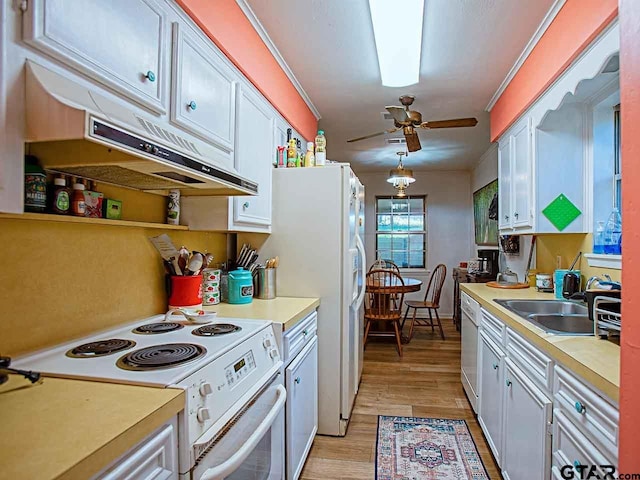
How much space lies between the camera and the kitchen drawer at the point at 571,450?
1042mm

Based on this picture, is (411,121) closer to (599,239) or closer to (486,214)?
(599,239)

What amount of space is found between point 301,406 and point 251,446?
0.87m

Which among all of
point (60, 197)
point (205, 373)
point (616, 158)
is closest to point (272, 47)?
point (60, 197)

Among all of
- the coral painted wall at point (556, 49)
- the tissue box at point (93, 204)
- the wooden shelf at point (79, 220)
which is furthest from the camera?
the coral painted wall at point (556, 49)

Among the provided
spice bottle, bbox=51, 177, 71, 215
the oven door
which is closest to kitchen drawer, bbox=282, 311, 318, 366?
the oven door

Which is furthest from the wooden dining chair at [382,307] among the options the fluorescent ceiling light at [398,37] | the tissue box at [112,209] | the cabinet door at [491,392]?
the tissue box at [112,209]

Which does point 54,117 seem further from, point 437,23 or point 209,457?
point 437,23

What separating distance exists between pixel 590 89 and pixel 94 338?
2.74 m

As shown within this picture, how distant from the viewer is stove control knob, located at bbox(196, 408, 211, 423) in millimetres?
1000

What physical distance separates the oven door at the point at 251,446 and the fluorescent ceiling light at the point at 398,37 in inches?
72.7

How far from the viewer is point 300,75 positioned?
9.18 ft

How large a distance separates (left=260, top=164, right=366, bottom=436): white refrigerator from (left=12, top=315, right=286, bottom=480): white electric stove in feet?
2.67

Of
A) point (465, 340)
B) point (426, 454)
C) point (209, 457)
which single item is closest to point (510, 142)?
point (465, 340)

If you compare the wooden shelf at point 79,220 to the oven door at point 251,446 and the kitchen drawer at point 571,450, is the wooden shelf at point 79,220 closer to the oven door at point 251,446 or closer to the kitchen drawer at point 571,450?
the oven door at point 251,446
